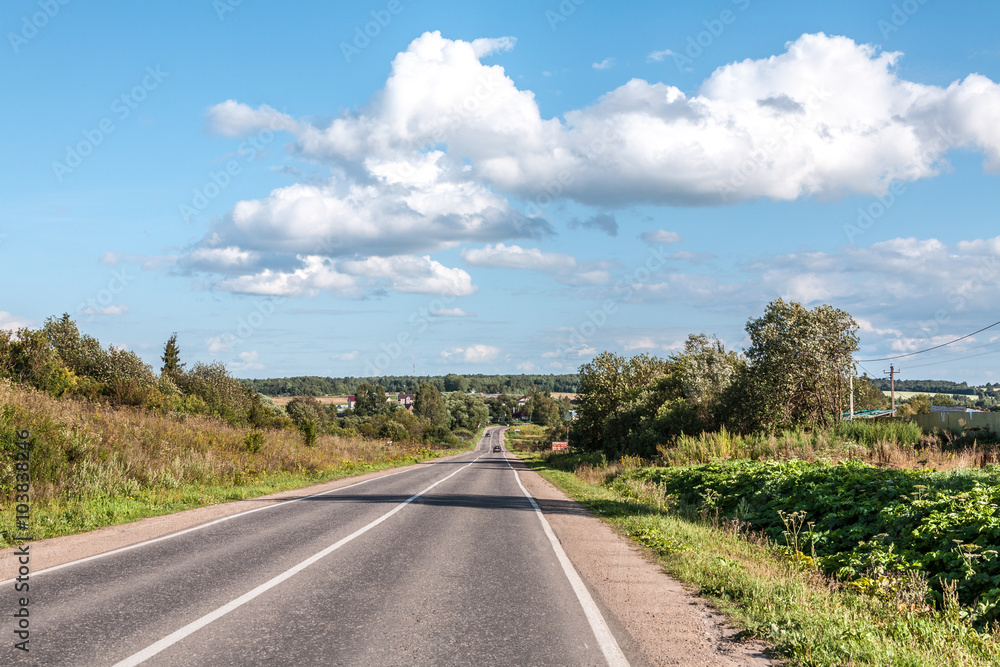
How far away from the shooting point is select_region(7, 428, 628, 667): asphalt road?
5270 mm

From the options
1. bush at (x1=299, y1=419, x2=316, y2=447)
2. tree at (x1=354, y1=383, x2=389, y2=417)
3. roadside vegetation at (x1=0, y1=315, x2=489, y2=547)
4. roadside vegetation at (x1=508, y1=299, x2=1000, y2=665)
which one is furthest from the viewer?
tree at (x1=354, y1=383, x2=389, y2=417)

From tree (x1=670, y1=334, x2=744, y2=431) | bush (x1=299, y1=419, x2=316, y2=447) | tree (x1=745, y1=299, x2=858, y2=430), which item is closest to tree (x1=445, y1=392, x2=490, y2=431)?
tree (x1=670, y1=334, x2=744, y2=431)

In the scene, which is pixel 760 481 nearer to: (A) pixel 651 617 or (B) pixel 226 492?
(A) pixel 651 617

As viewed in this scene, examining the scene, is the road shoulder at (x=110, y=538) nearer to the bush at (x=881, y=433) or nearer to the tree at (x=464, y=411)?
the bush at (x=881, y=433)

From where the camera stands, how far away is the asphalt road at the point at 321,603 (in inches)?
207

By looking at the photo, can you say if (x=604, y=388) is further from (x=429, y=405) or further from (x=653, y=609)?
(x=429, y=405)

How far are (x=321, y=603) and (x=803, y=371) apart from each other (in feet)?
101

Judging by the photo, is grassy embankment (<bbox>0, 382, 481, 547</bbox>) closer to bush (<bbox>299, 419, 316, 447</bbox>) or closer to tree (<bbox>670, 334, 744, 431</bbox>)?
bush (<bbox>299, 419, 316, 447</bbox>)

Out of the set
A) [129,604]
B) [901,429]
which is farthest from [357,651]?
[901,429]

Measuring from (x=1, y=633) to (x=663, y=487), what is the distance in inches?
689

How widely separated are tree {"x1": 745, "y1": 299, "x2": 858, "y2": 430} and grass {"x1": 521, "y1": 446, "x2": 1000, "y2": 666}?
72.8ft

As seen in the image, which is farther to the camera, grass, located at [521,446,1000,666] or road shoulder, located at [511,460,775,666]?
road shoulder, located at [511,460,775,666]

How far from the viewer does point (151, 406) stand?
91.7 ft

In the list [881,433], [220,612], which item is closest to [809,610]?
[220,612]
